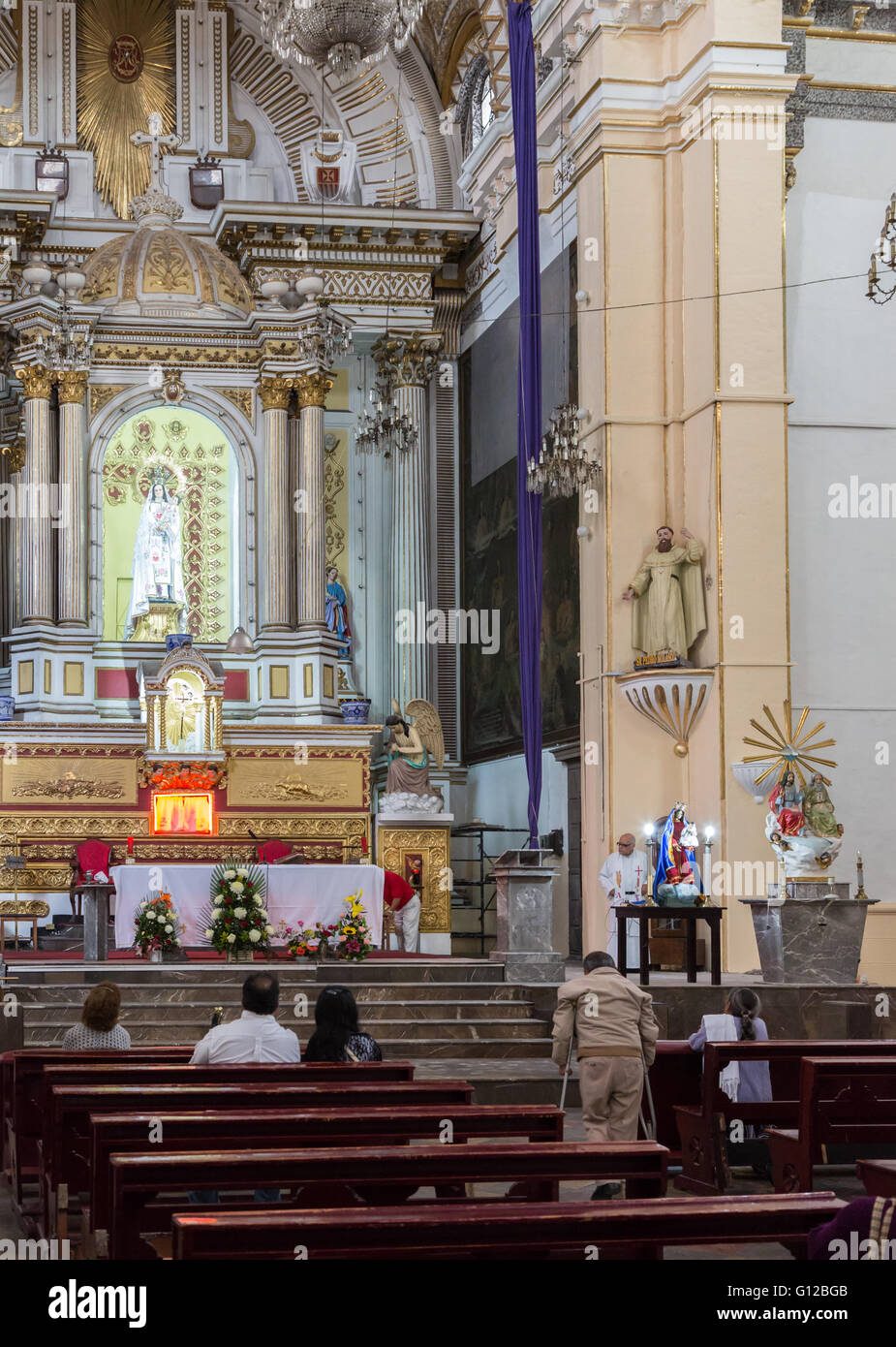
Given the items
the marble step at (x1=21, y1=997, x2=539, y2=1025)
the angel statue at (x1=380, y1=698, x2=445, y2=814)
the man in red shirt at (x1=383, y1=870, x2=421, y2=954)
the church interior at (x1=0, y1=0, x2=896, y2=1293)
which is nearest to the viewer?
the church interior at (x1=0, y1=0, x2=896, y2=1293)

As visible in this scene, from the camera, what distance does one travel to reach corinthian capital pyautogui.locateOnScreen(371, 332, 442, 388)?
73.4ft

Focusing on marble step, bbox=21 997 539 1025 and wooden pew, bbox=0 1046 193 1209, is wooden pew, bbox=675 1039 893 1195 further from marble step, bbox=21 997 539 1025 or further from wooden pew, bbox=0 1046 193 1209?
marble step, bbox=21 997 539 1025

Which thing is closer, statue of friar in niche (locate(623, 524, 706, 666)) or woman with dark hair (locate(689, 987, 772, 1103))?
woman with dark hair (locate(689, 987, 772, 1103))

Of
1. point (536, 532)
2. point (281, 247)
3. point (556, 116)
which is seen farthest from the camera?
point (281, 247)

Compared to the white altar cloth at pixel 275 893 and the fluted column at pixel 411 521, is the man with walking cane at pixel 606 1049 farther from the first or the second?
the fluted column at pixel 411 521

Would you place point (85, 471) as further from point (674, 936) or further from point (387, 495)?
point (674, 936)

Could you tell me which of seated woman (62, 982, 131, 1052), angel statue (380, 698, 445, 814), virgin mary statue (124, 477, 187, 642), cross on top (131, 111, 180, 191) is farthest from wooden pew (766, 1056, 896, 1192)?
cross on top (131, 111, 180, 191)

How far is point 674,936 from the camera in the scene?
51.5 feet

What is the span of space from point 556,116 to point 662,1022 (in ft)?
33.5

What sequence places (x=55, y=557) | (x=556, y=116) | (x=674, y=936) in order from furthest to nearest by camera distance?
(x=55, y=557)
(x=556, y=116)
(x=674, y=936)

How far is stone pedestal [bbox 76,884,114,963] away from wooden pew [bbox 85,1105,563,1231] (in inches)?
316

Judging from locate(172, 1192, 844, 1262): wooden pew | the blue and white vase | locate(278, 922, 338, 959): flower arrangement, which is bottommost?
locate(278, 922, 338, 959): flower arrangement

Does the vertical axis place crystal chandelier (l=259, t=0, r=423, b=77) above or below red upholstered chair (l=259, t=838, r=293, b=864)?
above
